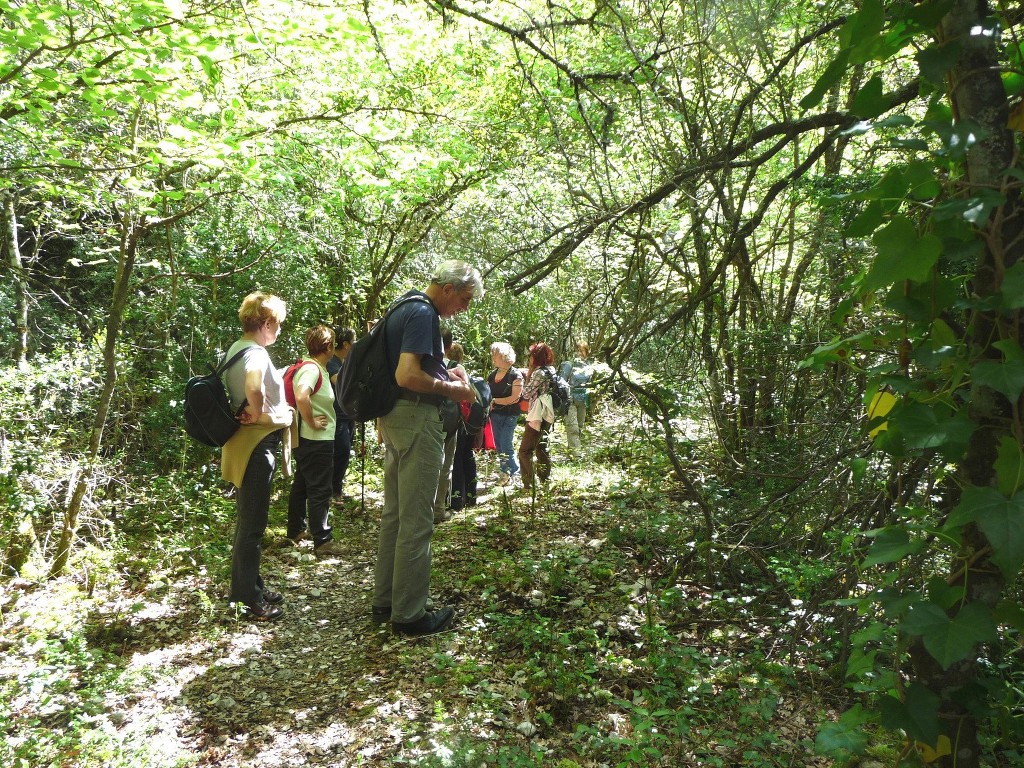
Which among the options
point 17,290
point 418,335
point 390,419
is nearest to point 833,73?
point 418,335

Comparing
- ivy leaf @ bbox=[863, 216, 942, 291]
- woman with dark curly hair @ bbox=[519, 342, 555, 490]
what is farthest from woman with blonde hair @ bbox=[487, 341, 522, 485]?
ivy leaf @ bbox=[863, 216, 942, 291]

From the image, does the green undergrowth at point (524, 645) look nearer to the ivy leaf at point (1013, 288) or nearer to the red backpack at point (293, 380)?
the red backpack at point (293, 380)

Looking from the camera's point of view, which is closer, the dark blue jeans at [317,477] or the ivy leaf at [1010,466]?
the ivy leaf at [1010,466]

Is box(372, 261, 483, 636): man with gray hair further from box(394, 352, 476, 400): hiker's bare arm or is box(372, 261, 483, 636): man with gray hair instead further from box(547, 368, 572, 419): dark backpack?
box(547, 368, 572, 419): dark backpack

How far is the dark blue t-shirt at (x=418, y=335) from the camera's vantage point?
3.98 metres

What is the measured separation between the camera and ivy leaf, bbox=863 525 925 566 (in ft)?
4.96

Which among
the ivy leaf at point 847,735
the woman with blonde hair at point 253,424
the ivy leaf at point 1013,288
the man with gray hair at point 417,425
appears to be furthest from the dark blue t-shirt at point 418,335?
the ivy leaf at point 1013,288

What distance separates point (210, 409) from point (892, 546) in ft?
12.5

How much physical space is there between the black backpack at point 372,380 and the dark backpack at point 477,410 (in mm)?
1170

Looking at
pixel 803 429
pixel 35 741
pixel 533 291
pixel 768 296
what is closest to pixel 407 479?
pixel 35 741

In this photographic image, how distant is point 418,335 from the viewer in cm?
397

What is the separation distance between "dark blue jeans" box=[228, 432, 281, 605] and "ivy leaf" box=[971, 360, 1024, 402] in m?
3.99

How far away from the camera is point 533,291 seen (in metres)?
9.98

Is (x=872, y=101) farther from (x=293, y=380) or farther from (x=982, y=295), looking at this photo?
(x=293, y=380)
